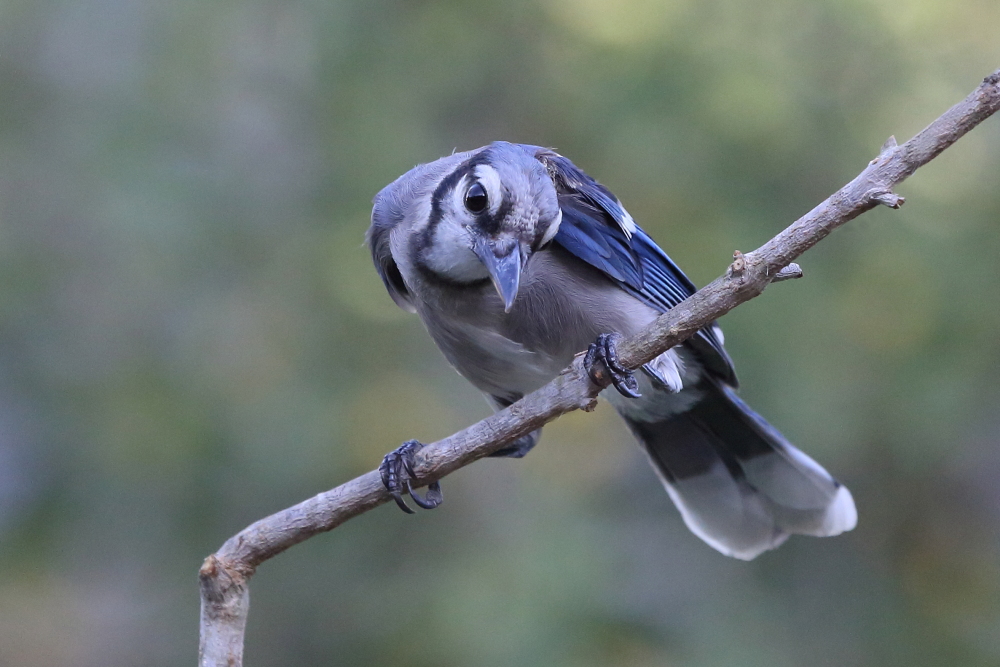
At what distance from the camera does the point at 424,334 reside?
462cm

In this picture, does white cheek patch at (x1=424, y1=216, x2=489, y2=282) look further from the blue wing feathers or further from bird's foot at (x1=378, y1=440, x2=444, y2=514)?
bird's foot at (x1=378, y1=440, x2=444, y2=514)

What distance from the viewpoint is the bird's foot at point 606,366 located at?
7.52ft

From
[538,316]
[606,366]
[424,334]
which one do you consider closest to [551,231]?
[538,316]

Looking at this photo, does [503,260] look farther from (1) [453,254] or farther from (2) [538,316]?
(2) [538,316]

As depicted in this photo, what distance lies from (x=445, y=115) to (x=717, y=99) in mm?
1303

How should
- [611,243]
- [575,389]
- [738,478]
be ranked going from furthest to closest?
[738,478] → [611,243] → [575,389]

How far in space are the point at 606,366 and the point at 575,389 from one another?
0.13m

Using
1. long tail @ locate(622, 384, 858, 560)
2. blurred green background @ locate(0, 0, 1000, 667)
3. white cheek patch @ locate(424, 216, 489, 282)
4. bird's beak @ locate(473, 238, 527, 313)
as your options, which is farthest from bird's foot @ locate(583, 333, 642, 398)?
blurred green background @ locate(0, 0, 1000, 667)

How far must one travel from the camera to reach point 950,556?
4344 mm

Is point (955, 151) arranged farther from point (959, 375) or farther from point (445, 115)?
point (445, 115)

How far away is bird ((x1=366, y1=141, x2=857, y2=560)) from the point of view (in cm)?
246

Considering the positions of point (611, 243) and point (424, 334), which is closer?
point (611, 243)

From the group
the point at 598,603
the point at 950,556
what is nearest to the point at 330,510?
the point at 598,603

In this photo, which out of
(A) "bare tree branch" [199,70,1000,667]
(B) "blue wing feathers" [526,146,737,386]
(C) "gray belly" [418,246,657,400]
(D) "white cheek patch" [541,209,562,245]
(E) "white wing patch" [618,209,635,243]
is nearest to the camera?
(A) "bare tree branch" [199,70,1000,667]
